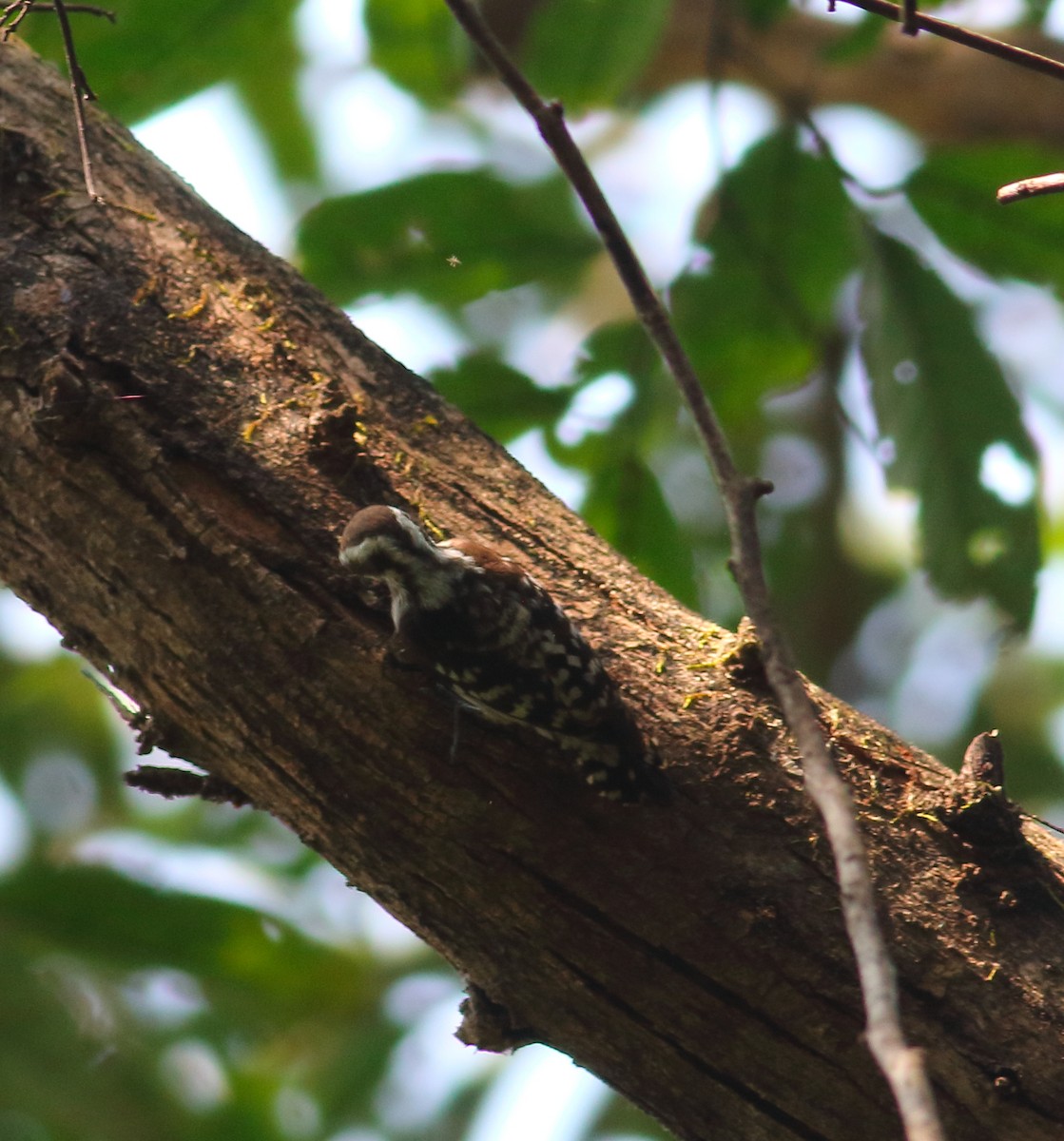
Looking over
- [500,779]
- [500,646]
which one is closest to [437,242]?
[500,646]

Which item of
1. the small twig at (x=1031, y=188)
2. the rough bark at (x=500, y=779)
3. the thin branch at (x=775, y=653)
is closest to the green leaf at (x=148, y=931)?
the rough bark at (x=500, y=779)

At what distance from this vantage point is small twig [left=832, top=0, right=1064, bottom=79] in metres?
1.91

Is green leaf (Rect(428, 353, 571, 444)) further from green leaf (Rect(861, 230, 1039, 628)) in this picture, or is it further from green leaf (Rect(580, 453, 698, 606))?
green leaf (Rect(861, 230, 1039, 628))

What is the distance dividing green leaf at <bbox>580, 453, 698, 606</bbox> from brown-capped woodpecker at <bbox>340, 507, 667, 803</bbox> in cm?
97

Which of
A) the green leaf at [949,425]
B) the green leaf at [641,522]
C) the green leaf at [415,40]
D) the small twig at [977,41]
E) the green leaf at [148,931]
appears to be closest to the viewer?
the small twig at [977,41]

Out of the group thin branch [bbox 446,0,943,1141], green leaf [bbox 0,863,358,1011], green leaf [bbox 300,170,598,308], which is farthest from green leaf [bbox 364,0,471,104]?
green leaf [bbox 0,863,358,1011]

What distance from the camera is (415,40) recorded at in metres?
3.93

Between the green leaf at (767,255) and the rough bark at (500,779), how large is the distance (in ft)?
5.53

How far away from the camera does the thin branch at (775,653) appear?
4.16 ft

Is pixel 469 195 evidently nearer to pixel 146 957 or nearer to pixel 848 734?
pixel 848 734

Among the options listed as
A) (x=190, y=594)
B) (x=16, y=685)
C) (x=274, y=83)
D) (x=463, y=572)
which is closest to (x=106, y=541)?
(x=190, y=594)

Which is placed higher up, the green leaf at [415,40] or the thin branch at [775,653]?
the green leaf at [415,40]

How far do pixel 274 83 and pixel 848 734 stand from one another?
18.0 feet

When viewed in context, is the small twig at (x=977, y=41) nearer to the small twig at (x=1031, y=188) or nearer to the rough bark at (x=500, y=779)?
the small twig at (x=1031, y=188)
